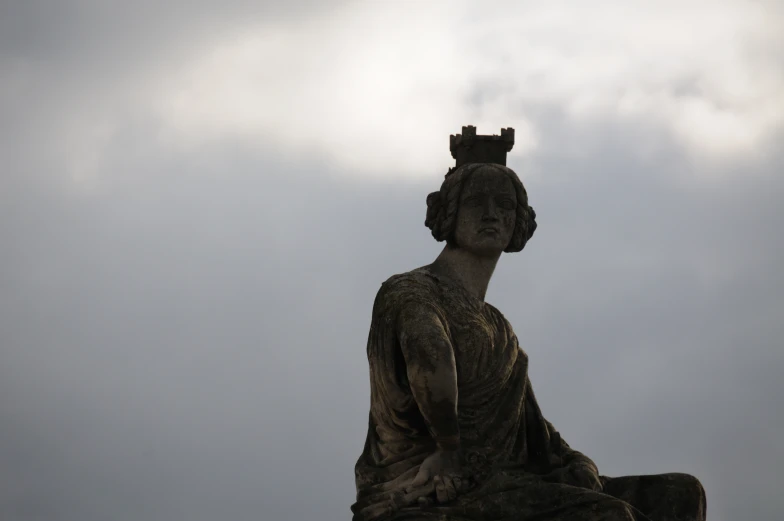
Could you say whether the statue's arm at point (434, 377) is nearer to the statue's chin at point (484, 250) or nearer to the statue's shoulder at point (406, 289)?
the statue's shoulder at point (406, 289)

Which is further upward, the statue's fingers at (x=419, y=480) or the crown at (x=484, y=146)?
the crown at (x=484, y=146)

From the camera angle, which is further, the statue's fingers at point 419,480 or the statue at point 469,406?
the statue's fingers at point 419,480

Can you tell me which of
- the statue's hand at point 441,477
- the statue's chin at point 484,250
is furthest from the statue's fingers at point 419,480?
the statue's chin at point 484,250

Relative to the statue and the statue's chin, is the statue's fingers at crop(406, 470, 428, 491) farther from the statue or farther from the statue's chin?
the statue's chin

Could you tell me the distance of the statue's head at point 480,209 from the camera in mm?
18000

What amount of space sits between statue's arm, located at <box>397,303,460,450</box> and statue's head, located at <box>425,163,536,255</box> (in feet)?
4.90

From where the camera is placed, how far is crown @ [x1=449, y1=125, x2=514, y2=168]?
1848 centimetres

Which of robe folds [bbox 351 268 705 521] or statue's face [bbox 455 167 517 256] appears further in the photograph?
statue's face [bbox 455 167 517 256]

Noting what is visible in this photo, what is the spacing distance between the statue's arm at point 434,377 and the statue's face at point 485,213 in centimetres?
145

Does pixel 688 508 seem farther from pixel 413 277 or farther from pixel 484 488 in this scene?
pixel 413 277

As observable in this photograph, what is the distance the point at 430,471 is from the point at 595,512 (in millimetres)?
1621

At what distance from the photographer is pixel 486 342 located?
1756 cm

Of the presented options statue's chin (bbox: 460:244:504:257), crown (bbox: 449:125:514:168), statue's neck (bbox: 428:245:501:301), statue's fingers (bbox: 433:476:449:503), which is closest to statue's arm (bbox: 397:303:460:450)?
statue's fingers (bbox: 433:476:449:503)

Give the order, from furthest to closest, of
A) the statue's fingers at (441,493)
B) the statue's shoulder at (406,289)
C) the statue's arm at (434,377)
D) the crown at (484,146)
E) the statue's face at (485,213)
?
1. the crown at (484,146)
2. the statue's face at (485,213)
3. the statue's shoulder at (406,289)
4. the statue's arm at (434,377)
5. the statue's fingers at (441,493)
